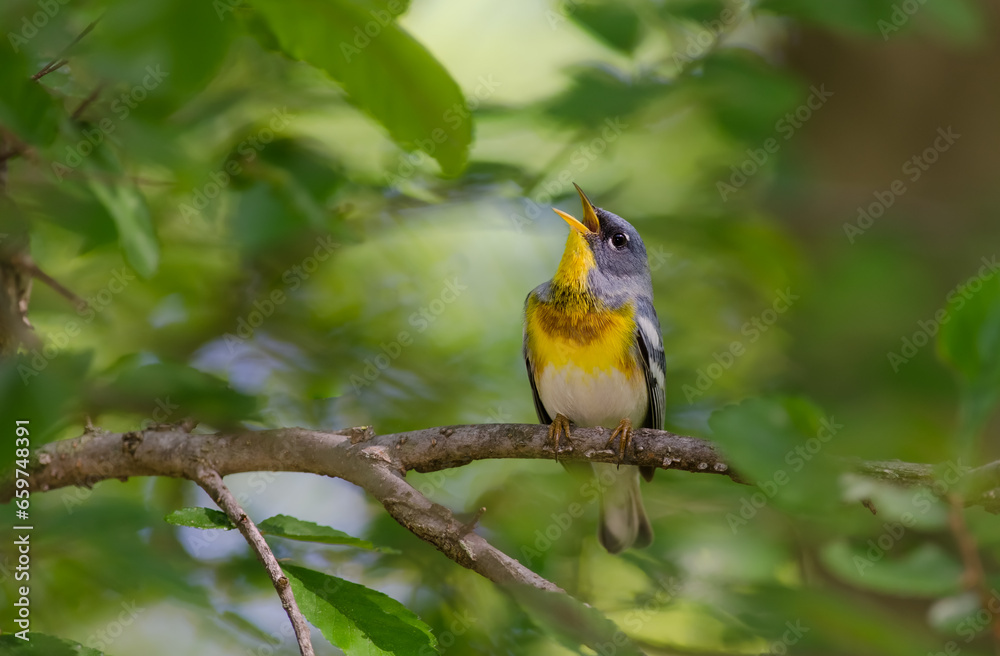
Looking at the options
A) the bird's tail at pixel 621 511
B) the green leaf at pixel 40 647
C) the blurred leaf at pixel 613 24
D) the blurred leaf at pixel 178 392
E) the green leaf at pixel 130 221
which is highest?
the blurred leaf at pixel 613 24

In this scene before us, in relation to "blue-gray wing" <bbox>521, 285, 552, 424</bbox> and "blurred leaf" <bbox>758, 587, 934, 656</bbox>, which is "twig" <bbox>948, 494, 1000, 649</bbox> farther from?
"blue-gray wing" <bbox>521, 285, 552, 424</bbox>

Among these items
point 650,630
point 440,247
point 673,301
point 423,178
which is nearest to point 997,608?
point 423,178

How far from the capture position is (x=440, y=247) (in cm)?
595

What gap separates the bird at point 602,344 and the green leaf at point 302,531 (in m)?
2.11

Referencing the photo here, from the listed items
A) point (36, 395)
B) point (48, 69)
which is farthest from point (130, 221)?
point (36, 395)

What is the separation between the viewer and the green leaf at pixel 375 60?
138 centimetres

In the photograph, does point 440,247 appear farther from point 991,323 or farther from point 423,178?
point 991,323

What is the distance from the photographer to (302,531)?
1897 millimetres

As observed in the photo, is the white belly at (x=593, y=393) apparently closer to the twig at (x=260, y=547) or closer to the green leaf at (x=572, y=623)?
the twig at (x=260, y=547)

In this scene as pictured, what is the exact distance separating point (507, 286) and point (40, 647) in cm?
459

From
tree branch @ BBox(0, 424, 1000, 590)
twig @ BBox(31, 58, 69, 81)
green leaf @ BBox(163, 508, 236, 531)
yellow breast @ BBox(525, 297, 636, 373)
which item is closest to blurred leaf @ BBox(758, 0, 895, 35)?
tree branch @ BBox(0, 424, 1000, 590)

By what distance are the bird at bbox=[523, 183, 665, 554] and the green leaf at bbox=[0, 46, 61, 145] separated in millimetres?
2619

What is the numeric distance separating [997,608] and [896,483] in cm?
37

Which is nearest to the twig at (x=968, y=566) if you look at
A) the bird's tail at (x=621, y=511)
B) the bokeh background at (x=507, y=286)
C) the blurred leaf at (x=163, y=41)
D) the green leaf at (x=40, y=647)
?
the bokeh background at (x=507, y=286)
